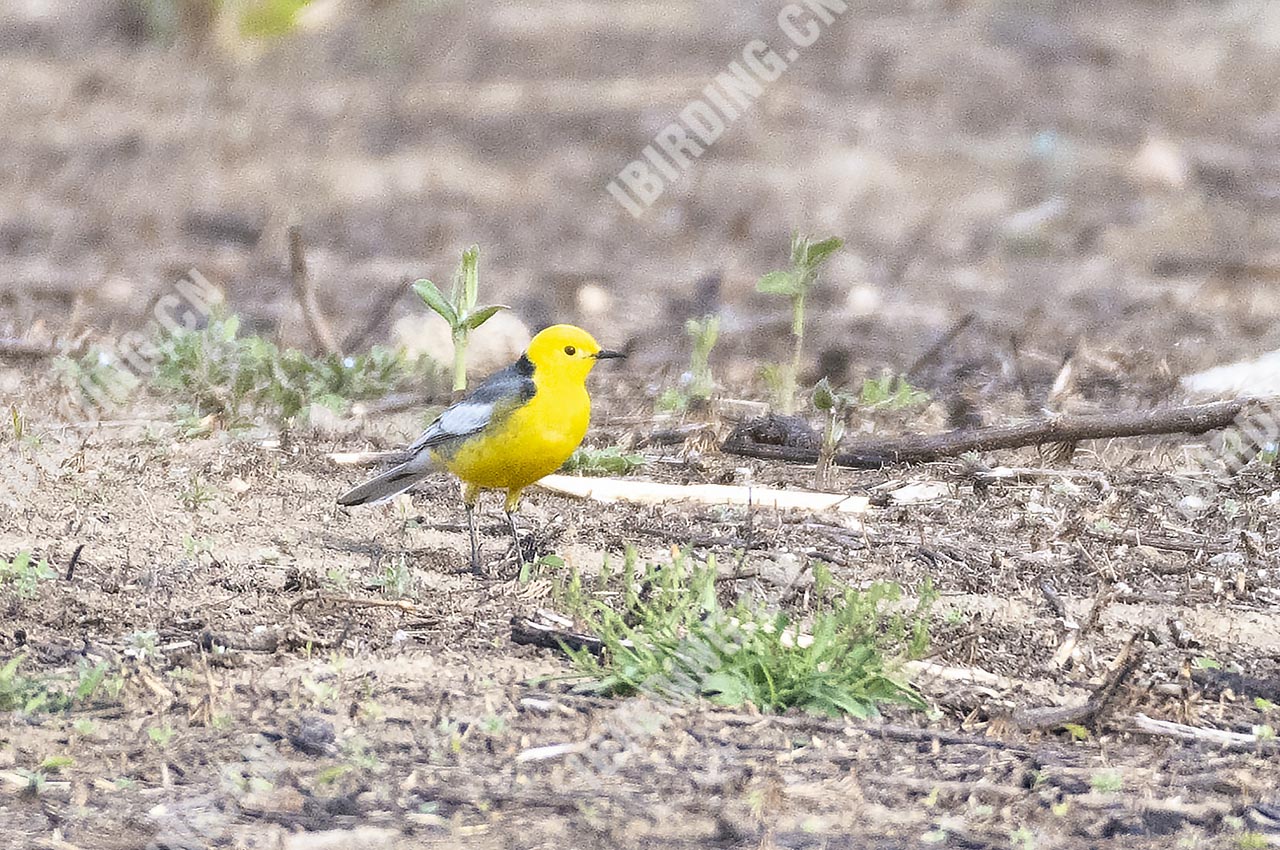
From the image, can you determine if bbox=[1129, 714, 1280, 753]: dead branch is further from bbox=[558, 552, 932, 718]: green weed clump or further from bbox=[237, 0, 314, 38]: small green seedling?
bbox=[237, 0, 314, 38]: small green seedling

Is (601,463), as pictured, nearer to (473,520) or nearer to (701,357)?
(473,520)

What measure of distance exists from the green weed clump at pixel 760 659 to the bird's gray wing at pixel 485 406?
1.38m

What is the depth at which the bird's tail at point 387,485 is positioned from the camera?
19.1 feet

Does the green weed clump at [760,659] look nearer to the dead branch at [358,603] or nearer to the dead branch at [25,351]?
the dead branch at [358,603]

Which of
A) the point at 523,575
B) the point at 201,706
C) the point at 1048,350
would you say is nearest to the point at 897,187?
the point at 1048,350

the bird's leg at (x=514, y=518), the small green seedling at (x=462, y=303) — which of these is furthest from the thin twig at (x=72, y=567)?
the small green seedling at (x=462, y=303)

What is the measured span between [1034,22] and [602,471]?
1285 cm

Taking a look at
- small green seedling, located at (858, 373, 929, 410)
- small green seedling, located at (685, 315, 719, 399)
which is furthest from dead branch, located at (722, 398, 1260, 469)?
small green seedling, located at (685, 315, 719, 399)

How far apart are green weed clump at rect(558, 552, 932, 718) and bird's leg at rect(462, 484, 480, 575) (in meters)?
1.00

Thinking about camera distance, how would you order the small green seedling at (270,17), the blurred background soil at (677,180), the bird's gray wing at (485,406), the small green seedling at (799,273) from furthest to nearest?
the small green seedling at (270,17)
the blurred background soil at (677,180)
the small green seedling at (799,273)
the bird's gray wing at (485,406)

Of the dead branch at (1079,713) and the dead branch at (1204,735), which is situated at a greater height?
the dead branch at (1079,713)

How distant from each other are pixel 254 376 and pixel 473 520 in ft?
Answer: 5.81

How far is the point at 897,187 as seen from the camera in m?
13.8

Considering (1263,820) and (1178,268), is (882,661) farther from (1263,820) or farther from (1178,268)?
(1178,268)
